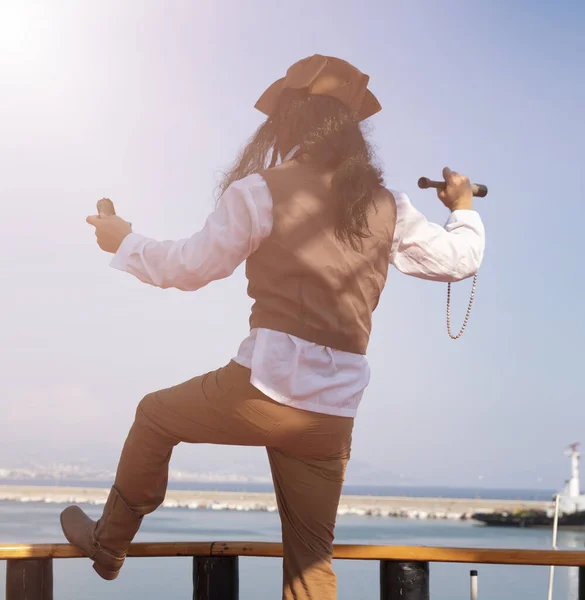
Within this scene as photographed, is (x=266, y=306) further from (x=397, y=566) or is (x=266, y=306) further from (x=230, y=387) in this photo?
(x=397, y=566)

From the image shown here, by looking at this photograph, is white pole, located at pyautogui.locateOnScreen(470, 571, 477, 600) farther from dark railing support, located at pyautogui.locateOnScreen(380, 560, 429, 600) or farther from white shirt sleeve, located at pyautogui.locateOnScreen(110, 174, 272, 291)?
white shirt sleeve, located at pyautogui.locateOnScreen(110, 174, 272, 291)

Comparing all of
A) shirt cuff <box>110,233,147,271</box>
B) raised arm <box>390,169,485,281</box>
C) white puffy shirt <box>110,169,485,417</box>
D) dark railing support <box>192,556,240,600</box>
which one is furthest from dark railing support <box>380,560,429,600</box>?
shirt cuff <box>110,233,147,271</box>

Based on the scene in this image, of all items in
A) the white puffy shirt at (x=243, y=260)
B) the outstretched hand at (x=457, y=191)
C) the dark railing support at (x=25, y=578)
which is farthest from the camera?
the dark railing support at (x=25, y=578)

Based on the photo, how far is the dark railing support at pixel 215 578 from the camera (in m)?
1.80

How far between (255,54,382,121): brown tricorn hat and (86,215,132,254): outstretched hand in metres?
0.36

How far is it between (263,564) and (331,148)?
2415cm

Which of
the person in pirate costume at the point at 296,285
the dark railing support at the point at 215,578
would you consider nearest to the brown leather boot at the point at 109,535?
the person in pirate costume at the point at 296,285

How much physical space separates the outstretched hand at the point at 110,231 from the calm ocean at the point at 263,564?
83cm

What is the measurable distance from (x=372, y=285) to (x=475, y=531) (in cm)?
4389

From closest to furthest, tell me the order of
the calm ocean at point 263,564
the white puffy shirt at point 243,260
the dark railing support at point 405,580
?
1. the white puffy shirt at point 243,260
2. the dark railing support at point 405,580
3. the calm ocean at point 263,564

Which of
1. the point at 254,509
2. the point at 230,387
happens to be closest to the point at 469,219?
the point at 230,387

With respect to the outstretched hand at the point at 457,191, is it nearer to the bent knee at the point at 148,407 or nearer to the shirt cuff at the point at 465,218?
the shirt cuff at the point at 465,218

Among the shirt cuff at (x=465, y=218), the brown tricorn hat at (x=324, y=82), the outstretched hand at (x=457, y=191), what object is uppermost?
the brown tricorn hat at (x=324, y=82)

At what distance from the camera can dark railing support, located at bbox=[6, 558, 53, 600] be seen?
168cm
